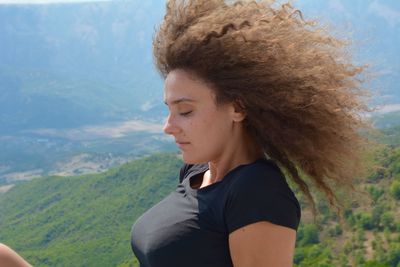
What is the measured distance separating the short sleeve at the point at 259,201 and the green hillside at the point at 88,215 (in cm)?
3939

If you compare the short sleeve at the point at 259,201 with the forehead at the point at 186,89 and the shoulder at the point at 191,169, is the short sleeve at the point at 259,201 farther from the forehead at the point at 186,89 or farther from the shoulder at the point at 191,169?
the shoulder at the point at 191,169

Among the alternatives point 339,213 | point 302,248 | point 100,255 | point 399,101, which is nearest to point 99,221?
point 100,255

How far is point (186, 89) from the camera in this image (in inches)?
82.0

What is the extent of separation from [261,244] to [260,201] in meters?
0.13

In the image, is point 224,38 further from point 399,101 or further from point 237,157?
point 399,101

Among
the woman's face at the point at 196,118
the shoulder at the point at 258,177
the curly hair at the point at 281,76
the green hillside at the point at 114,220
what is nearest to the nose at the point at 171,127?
the woman's face at the point at 196,118

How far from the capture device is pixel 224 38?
2.04m

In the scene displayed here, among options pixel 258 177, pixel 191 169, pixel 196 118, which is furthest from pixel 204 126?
pixel 191 169

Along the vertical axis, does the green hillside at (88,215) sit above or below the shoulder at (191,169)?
below

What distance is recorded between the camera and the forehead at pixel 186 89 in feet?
6.77

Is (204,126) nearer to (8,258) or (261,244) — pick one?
(261,244)

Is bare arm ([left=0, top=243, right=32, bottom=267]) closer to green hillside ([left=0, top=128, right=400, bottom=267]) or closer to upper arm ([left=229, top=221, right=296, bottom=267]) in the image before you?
upper arm ([left=229, top=221, right=296, bottom=267])

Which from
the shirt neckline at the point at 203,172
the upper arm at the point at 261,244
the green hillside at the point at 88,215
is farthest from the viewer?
the green hillside at the point at 88,215

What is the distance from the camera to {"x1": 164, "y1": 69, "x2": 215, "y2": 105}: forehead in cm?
206
